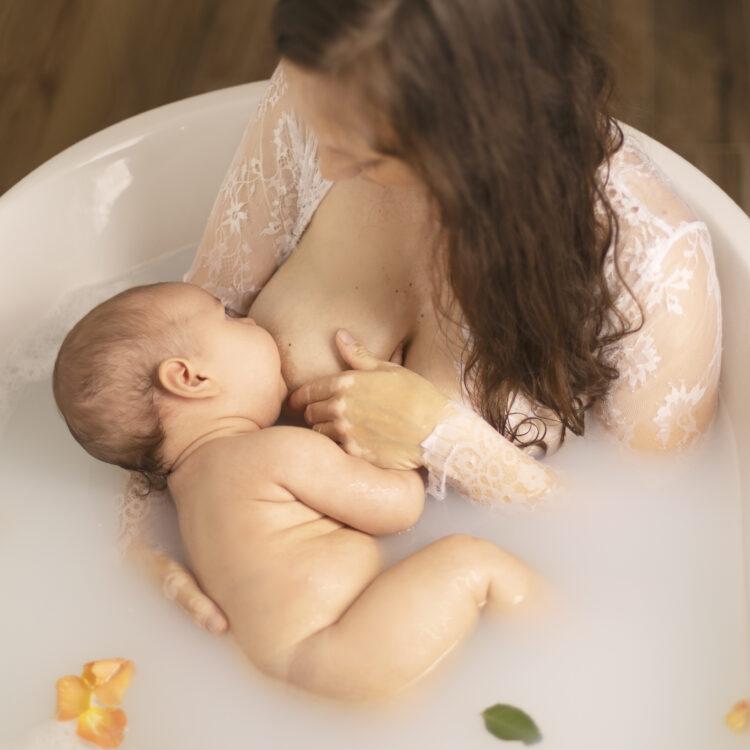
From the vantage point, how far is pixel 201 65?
8.09 ft

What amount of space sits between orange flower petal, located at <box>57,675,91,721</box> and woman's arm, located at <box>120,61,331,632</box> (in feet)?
0.58

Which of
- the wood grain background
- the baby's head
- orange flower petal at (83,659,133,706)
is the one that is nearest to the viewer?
the baby's head

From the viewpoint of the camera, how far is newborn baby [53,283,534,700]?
4.34 ft

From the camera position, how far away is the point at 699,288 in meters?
1.29

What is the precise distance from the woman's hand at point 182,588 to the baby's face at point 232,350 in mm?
236

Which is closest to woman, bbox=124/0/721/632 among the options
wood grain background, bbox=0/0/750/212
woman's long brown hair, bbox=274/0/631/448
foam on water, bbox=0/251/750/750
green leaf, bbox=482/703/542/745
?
woman's long brown hair, bbox=274/0/631/448

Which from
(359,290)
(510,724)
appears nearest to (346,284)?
(359,290)

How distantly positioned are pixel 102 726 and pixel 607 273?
0.91 meters

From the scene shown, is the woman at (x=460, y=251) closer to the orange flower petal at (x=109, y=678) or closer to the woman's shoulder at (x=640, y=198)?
the woman's shoulder at (x=640, y=198)

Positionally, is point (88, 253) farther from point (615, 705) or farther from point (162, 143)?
point (615, 705)

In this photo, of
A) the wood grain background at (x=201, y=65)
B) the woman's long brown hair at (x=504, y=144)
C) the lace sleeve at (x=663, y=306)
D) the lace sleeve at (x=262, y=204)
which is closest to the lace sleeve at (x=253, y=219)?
the lace sleeve at (x=262, y=204)

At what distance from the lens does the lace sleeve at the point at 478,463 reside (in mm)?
1392

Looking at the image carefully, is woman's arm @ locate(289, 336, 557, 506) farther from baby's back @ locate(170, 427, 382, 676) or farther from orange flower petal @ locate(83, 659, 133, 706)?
orange flower petal @ locate(83, 659, 133, 706)

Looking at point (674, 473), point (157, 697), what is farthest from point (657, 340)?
point (157, 697)
